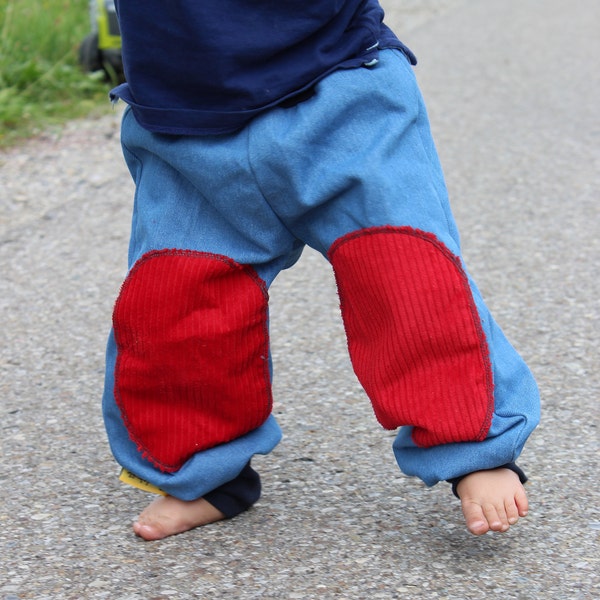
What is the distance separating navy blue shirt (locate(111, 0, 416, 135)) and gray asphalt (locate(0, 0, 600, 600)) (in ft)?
2.31

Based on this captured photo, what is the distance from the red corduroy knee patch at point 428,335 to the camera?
1.69m

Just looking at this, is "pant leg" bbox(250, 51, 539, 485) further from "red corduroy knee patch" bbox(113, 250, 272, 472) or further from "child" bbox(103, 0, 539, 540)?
"red corduroy knee patch" bbox(113, 250, 272, 472)

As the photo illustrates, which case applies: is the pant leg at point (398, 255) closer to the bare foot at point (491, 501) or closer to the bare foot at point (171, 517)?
the bare foot at point (491, 501)

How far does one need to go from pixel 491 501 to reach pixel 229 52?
2.57 feet

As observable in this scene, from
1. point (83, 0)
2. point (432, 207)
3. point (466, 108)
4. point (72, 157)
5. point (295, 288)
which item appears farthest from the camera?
point (83, 0)

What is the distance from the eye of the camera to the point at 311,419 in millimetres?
2414

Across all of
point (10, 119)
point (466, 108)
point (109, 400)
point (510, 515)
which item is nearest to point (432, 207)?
point (510, 515)

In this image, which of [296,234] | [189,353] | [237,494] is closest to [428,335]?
[296,234]

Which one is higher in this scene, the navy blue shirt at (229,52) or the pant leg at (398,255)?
the navy blue shirt at (229,52)

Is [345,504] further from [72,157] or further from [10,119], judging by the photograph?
[10,119]

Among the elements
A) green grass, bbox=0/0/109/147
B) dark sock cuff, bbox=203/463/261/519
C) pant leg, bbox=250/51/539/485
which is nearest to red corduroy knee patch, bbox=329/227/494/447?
pant leg, bbox=250/51/539/485

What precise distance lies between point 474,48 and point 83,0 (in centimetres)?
235

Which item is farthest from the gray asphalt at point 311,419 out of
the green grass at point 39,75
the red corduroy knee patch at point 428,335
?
the red corduroy knee patch at point 428,335

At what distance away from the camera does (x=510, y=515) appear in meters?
1.73
